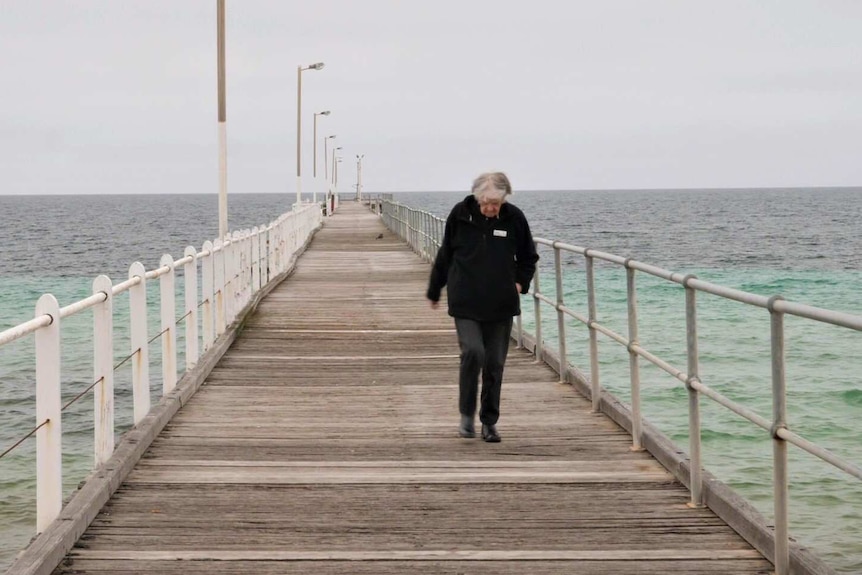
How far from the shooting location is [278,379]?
11.6m

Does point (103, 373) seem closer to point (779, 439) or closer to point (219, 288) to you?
point (779, 439)

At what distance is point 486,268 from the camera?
8.12 m

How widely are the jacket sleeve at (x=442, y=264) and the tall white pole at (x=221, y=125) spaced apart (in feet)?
38.3

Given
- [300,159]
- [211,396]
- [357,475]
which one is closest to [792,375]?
[211,396]

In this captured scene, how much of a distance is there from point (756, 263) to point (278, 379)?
166 ft

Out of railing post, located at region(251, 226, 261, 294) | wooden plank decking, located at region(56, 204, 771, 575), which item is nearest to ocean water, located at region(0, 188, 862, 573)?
railing post, located at region(251, 226, 261, 294)

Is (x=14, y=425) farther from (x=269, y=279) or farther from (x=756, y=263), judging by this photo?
(x=756, y=263)

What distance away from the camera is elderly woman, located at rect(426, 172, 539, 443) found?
26.5 ft

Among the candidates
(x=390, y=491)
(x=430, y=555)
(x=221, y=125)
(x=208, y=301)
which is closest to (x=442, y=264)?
(x=390, y=491)

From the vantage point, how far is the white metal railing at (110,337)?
19.8ft

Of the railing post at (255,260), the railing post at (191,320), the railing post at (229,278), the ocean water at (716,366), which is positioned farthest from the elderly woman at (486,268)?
the railing post at (255,260)

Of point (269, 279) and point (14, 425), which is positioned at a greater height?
point (269, 279)

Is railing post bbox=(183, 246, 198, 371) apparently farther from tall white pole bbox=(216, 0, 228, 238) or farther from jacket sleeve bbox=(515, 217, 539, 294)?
tall white pole bbox=(216, 0, 228, 238)

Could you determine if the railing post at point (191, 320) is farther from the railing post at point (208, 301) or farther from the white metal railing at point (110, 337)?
the railing post at point (208, 301)
